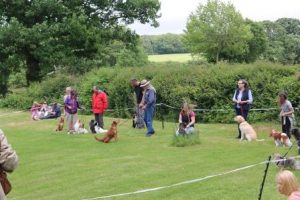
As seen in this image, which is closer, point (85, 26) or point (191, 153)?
point (191, 153)

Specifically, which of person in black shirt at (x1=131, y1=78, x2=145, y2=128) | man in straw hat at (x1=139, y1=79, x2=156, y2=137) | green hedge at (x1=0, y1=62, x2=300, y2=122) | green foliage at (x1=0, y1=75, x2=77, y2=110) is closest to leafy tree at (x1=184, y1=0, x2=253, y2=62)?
green foliage at (x1=0, y1=75, x2=77, y2=110)

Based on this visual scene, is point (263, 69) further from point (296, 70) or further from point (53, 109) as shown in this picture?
point (53, 109)

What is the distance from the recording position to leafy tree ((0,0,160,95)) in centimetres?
3378

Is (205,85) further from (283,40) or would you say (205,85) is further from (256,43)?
(283,40)

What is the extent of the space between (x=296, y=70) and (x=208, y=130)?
483cm

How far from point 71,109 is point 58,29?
621 inches

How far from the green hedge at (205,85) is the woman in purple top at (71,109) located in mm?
5508

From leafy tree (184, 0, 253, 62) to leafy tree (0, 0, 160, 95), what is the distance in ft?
94.9

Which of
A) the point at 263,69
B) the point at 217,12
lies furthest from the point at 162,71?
the point at 217,12

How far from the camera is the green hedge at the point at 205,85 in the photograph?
21516 millimetres

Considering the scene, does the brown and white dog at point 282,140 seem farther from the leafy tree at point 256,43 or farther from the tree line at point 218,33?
the leafy tree at point 256,43

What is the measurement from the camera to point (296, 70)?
2156 centimetres

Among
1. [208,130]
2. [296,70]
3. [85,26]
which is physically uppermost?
[85,26]

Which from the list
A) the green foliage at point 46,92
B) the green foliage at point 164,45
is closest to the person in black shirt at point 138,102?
the green foliage at point 46,92
